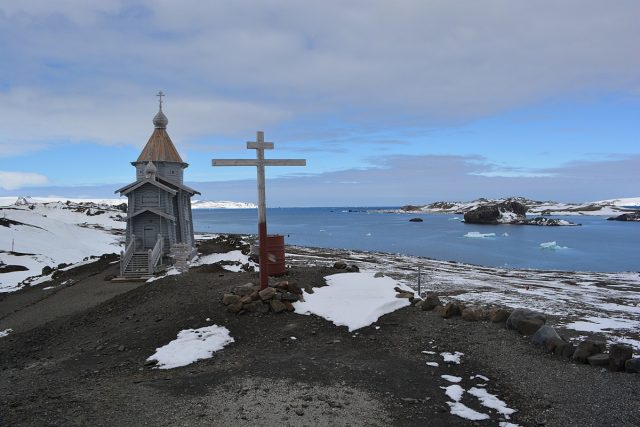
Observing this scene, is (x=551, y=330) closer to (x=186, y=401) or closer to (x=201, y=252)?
(x=186, y=401)

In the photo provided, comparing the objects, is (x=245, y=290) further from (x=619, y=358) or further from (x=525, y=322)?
(x=619, y=358)

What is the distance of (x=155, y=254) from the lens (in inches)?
918

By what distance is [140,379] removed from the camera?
7.92 m

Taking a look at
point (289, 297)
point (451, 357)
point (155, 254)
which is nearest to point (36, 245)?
point (155, 254)

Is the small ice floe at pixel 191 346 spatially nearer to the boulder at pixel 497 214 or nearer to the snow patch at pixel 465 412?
the snow patch at pixel 465 412

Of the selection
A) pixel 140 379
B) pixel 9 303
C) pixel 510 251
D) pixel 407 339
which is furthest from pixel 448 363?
pixel 510 251

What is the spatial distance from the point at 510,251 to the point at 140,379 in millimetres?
54162

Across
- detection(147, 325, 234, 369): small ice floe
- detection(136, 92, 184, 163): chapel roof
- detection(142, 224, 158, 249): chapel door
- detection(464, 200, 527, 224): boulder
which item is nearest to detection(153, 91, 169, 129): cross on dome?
detection(136, 92, 184, 163): chapel roof

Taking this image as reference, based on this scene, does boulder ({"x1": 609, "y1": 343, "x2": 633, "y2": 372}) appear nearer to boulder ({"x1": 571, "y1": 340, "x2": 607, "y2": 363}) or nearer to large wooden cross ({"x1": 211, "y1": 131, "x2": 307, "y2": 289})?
boulder ({"x1": 571, "y1": 340, "x2": 607, "y2": 363})

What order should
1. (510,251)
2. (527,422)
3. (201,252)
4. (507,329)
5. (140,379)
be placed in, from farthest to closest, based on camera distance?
(510,251)
(201,252)
(507,329)
(140,379)
(527,422)

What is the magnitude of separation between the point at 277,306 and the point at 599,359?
6829mm

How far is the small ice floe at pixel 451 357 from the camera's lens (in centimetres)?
838

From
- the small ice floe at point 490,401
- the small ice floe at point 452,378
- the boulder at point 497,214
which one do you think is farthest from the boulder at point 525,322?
Answer: the boulder at point 497,214

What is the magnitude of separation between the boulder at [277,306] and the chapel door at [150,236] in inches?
634
